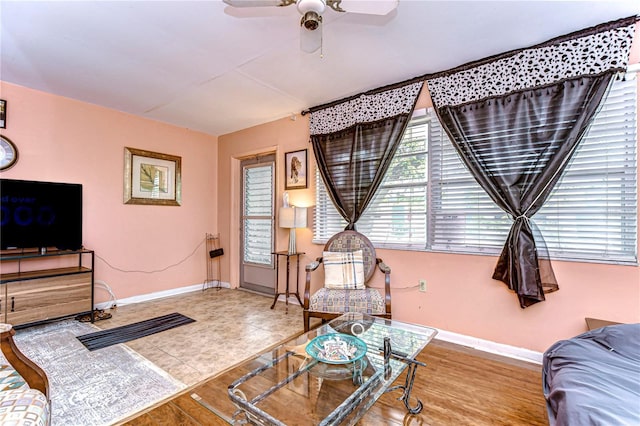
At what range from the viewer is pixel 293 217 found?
12.2 ft

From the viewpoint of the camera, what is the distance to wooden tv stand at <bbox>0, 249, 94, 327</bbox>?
2.81 m

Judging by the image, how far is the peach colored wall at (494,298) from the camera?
2.15 m

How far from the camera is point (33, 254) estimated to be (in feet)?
10.0

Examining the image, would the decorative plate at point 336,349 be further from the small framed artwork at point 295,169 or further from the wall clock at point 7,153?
the wall clock at point 7,153

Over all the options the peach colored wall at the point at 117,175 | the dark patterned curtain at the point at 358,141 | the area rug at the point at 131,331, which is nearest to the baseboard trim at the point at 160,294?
the peach colored wall at the point at 117,175

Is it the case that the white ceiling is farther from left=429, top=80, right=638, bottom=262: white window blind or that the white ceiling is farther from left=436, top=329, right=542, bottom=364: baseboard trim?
left=436, top=329, right=542, bottom=364: baseboard trim

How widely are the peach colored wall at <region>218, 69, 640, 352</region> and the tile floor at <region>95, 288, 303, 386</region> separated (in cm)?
82

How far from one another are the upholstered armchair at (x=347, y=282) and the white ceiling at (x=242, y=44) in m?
1.76

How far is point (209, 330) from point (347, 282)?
1526 mm

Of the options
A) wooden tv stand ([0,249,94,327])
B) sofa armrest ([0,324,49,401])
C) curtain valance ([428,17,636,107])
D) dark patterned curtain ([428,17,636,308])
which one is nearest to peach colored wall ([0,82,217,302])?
wooden tv stand ([0,249,94,327])

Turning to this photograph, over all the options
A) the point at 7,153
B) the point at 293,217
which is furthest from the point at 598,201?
the point at 7,153

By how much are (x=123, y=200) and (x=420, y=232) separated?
385 centimetres

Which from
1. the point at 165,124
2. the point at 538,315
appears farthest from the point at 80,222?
the point at 538,315

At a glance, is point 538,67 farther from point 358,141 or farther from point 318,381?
point 318,381
